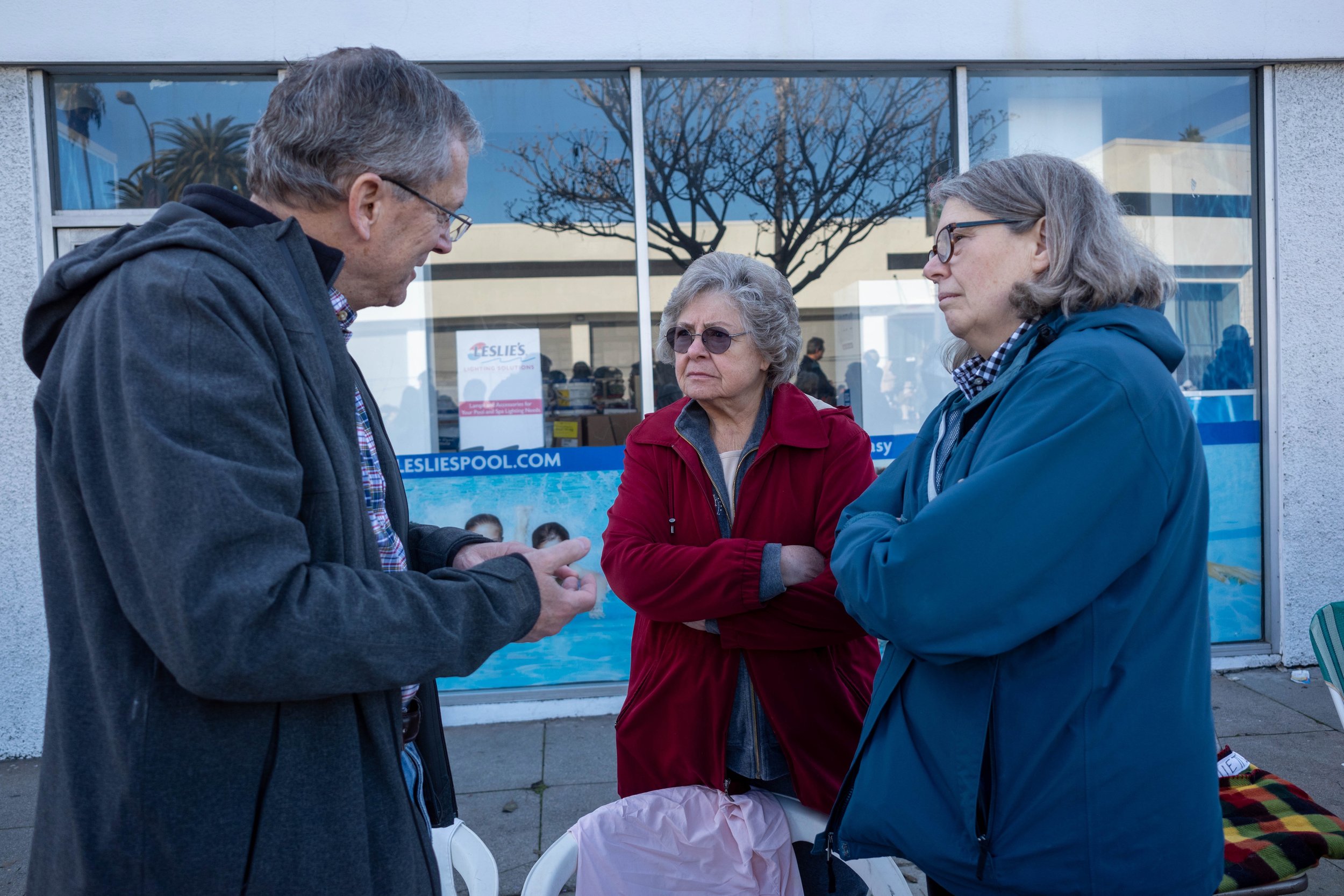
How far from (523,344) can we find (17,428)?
2400 mm

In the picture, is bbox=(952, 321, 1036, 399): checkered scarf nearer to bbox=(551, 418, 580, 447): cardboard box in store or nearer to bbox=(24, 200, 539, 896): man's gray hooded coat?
bbox=(24, 200, 539, 896): man's gray hooded coat

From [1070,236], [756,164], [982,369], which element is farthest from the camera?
[756,164]

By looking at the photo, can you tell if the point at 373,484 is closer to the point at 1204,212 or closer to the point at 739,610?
the point at 739,610

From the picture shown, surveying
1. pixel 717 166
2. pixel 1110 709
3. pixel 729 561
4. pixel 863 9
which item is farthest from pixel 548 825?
pixel 863 9

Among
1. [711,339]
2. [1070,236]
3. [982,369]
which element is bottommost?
[982,369]

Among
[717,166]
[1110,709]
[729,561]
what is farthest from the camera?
[717,166]

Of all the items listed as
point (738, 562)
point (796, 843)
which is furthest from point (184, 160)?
point (796, 843)

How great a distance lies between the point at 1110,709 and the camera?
1424 mm

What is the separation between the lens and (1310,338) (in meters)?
5.01

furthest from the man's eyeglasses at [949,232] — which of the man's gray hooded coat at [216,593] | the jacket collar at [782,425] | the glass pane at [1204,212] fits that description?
the glass pane at [1204,212]

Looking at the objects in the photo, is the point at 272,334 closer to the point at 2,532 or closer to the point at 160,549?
the point at 160,549

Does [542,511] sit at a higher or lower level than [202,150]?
lower

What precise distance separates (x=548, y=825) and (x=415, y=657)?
9.30 feet

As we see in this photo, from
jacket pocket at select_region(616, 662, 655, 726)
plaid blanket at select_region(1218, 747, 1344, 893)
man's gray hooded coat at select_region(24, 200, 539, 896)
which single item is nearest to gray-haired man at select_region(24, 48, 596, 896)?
man's gray hooded coat at select_region(24, 200, 539, 896)
